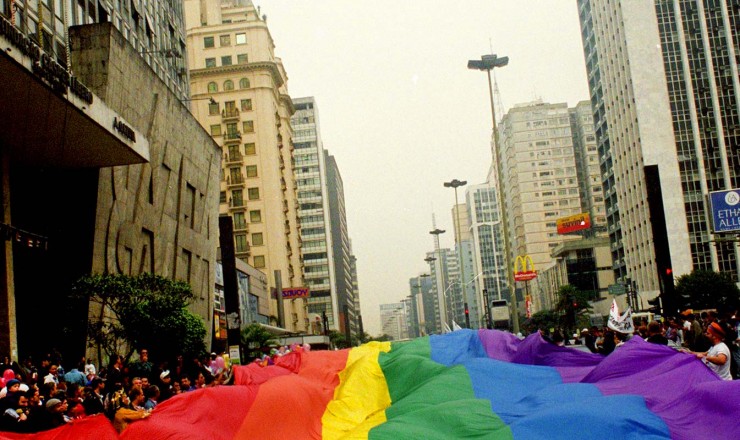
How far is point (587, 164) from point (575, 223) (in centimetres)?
2746

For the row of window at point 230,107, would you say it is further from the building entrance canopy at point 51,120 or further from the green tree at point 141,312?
the green tree at point 141,312

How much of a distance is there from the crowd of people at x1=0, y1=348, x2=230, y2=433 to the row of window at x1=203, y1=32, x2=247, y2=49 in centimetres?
9102

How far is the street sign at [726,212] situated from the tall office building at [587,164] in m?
125

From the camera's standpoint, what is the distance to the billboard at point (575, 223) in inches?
5827

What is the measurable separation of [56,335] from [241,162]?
2944 inches

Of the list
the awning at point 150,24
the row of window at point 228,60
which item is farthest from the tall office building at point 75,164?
the row of window at point 228,60

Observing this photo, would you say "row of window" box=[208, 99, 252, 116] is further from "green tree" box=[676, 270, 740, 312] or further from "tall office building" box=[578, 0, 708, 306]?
"green tree" box=[676, 270, 740, 312]

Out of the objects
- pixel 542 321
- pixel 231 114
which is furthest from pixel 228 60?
pixel 542 321

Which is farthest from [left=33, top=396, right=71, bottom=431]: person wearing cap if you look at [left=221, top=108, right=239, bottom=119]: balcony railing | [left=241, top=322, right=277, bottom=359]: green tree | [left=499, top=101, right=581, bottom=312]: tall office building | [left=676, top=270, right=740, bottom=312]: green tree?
[left=499, top=101, right=581, bottom=312]: tall office building

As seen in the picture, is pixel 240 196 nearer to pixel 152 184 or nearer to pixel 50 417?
pixel 152 184

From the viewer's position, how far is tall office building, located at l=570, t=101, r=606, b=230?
551ft

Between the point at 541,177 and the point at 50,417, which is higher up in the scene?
the point at 541,177

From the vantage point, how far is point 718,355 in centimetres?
1162

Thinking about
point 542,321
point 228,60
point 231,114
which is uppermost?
point 228,60
